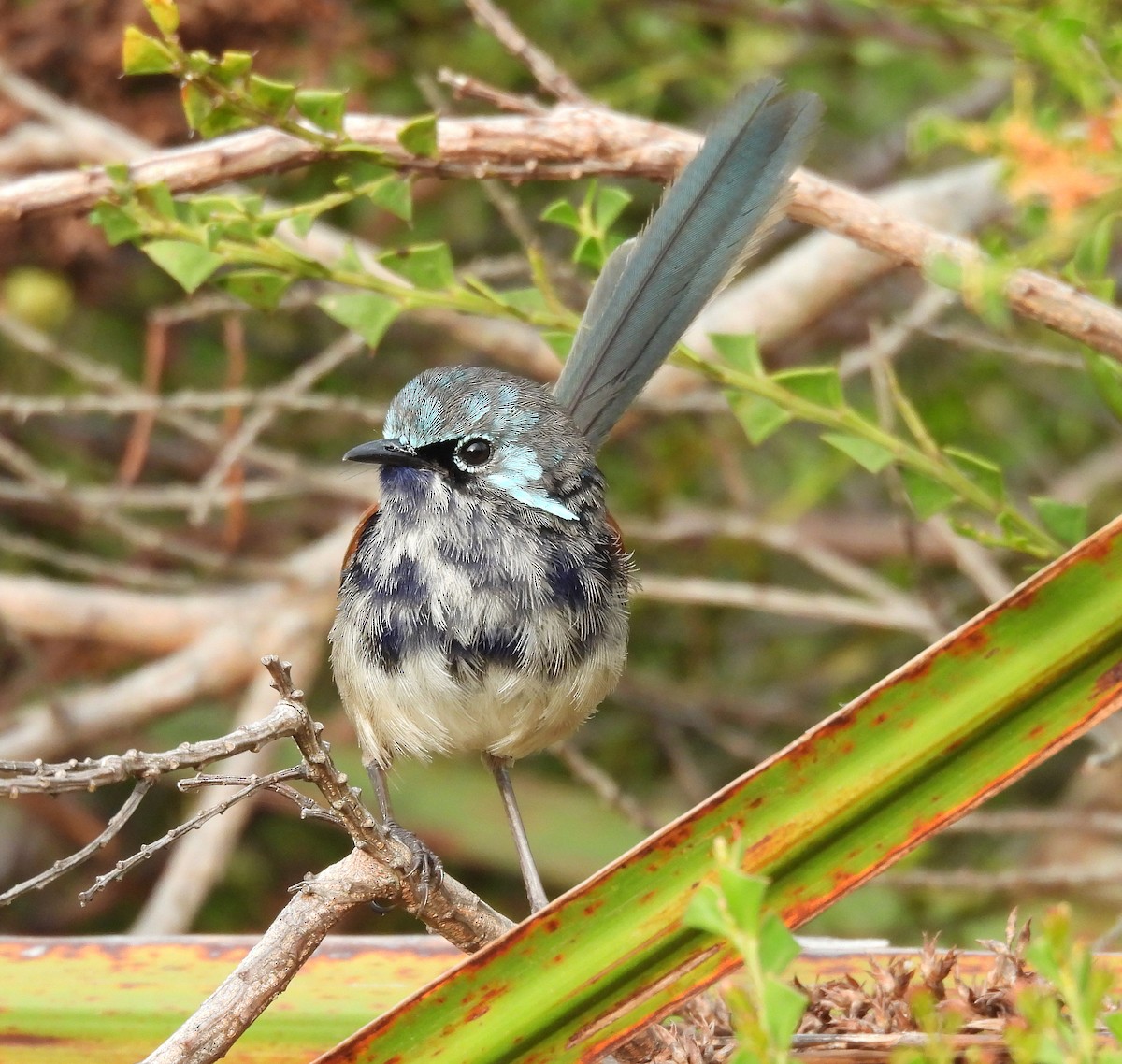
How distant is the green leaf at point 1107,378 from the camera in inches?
104

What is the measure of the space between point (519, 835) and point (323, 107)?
1.53 metres

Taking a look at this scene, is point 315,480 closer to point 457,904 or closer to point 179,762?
point 457,904

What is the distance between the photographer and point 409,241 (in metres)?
5.56

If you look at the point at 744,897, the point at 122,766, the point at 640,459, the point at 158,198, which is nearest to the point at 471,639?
the point at 158,198

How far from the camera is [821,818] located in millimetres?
1832

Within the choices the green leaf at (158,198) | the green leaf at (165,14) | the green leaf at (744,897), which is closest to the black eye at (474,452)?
the green leaf at (158,198)

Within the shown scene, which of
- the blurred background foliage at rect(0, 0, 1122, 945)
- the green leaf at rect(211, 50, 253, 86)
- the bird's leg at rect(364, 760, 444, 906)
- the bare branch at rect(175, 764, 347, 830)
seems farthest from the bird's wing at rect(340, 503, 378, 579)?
the blurred background foliage at rect(0, 0, 1122, 945)

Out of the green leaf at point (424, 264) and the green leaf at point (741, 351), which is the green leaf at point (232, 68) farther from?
the green leaf at point (741, 351)

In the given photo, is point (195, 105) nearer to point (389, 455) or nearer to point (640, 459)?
point (389, 455)

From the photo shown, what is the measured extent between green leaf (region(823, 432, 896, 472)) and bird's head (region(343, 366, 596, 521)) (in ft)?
2.02

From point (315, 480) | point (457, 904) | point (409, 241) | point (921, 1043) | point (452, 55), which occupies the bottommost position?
point (921, 1043)

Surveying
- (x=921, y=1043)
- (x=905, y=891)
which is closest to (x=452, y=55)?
(x=905, y=891)

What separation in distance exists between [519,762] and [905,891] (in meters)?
1.45

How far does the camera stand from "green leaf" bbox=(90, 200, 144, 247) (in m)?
2.72
